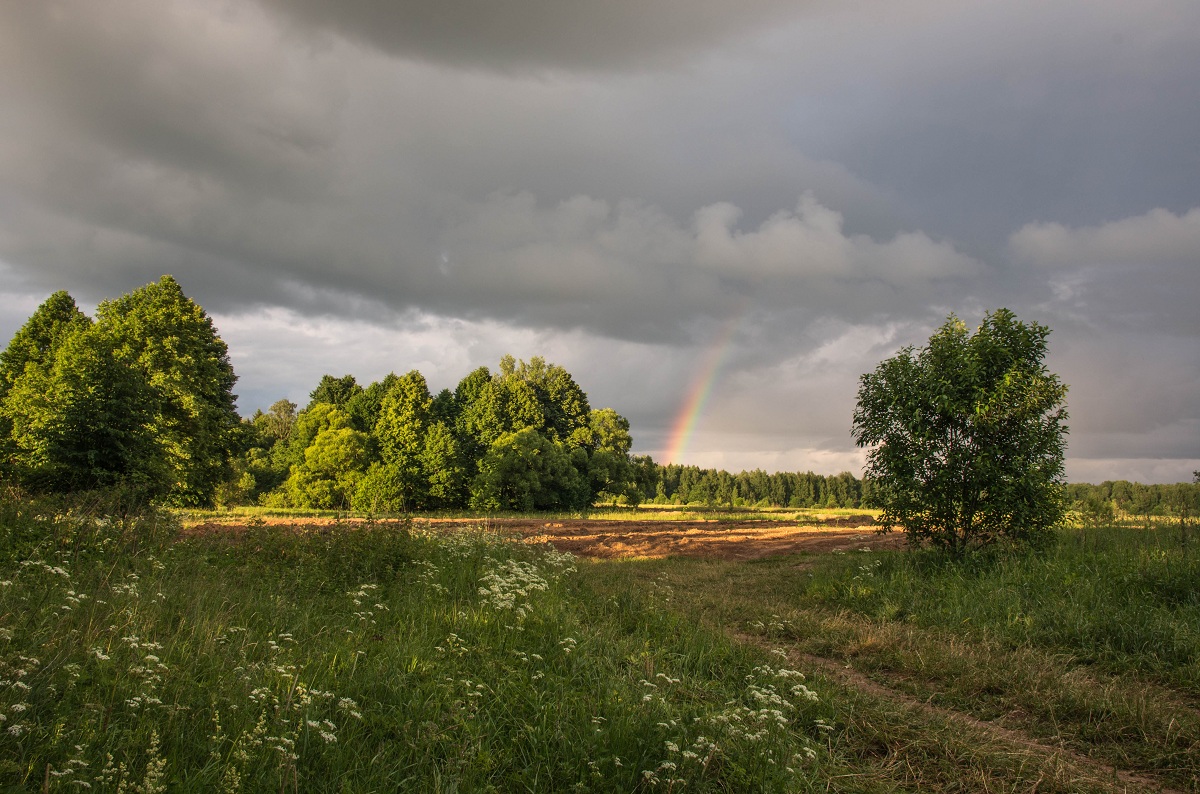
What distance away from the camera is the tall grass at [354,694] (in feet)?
11.1

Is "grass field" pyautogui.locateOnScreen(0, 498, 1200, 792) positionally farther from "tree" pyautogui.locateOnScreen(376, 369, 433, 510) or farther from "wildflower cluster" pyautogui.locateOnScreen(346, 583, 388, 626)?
"tree" pyautogui.locateOnScreen(376, 369, 433, 510)

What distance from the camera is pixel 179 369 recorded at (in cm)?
3153

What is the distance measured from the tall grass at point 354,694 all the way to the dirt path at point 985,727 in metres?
0.83

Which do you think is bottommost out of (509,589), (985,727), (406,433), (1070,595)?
(985,727)

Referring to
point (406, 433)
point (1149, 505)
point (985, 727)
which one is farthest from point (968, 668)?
point (406, 433)

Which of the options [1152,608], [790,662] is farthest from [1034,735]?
[1152,608]

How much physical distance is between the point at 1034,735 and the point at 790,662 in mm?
2376

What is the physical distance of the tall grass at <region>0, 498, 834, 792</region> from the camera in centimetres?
337

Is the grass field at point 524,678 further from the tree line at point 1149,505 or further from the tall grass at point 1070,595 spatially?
the tree line at point 1149,505

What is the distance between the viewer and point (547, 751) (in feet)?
13.2

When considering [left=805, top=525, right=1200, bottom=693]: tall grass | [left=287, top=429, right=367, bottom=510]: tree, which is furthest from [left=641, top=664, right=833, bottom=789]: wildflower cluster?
[left=287, top=429, right=367, bottom=510]: tree

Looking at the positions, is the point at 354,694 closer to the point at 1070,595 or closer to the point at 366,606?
the point at 366,606

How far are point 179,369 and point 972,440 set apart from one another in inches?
1385

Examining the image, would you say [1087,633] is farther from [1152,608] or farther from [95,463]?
[95,463]
